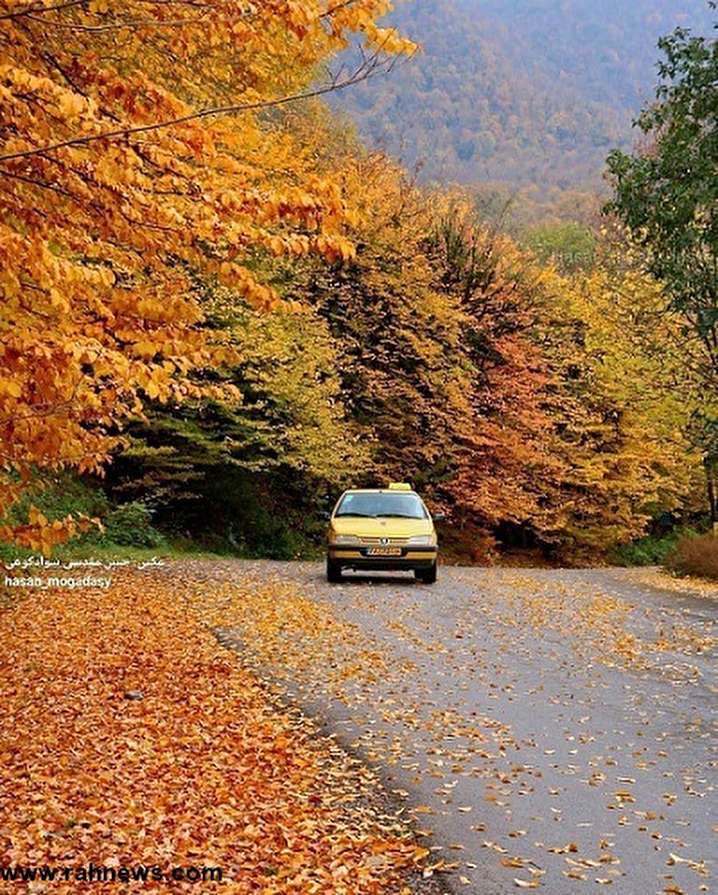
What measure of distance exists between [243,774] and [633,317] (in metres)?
25.0

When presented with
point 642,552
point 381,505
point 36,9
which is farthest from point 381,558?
point 642,552

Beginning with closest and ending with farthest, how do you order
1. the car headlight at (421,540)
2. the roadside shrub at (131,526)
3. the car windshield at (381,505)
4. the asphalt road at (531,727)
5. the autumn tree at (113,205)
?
the autumn tree at (113,205)
the asphalt road at (531,727)
the car headlight at (421,540)
the car windshield at (381,505)
the roadside shrub at (131,526)

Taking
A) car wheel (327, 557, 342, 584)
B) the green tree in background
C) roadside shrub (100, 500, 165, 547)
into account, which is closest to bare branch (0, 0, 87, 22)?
car wheel (327, 557, 342, 584)

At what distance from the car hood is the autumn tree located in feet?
37.6

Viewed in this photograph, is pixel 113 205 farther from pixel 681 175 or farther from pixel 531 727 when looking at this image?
pixel 681 175

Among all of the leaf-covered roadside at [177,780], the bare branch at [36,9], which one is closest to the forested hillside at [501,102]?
the leaf-covered roadside at [177,780]

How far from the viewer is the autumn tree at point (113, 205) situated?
5094mm

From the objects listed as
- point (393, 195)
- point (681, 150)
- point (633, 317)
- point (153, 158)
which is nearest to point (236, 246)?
point (153, 158)

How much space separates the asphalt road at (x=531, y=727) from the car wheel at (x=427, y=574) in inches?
104

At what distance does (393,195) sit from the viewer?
34.1 metres

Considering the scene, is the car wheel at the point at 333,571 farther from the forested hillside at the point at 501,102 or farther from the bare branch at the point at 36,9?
the forested hillside at the point at 501,102

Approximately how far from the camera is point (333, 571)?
60.5 feet

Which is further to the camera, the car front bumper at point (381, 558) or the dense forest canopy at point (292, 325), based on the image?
the car front bumper at point (381, 558)

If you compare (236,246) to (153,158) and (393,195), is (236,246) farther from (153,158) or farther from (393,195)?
(393,195)
